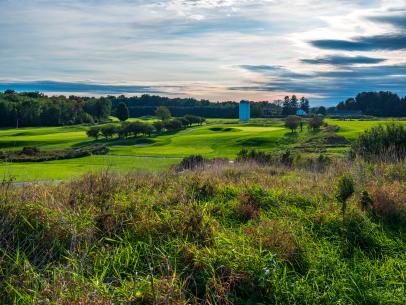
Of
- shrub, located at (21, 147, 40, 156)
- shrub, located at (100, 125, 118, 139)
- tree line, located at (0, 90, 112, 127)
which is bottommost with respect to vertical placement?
shrub, located at (21, 147, 40, 156)

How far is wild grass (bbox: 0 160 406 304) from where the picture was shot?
394 cm

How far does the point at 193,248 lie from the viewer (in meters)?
4.62

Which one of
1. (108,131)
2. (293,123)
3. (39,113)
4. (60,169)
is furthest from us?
(39,113)

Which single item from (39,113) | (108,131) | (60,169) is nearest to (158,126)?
(108,131)

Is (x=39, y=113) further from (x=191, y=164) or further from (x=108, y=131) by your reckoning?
(x=191, y=164)

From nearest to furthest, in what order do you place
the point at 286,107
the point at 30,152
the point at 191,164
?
the point at 191,164, the point at 30,152, the point at 286,107

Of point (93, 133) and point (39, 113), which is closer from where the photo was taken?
point (93, 133)

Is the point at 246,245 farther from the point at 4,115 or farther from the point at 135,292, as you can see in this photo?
the point at 4,115

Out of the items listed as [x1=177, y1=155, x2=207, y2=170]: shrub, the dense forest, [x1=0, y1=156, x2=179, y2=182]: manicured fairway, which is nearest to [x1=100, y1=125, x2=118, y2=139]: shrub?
[x1=0, y1=156, x2=179, y2=182]: manicured fairway

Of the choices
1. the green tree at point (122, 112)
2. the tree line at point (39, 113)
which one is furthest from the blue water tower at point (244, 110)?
the tree line at point (39, 113)

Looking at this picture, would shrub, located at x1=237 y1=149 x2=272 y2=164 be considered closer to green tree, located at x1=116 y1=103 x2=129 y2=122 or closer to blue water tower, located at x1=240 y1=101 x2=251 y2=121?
green tree, located at x1=116 y1=103 x2=129 y2=122

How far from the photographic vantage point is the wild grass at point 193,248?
12.9 feet

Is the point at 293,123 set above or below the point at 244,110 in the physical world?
below

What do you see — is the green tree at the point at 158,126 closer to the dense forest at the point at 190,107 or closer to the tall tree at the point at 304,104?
the dense forest at the point at 190,107
